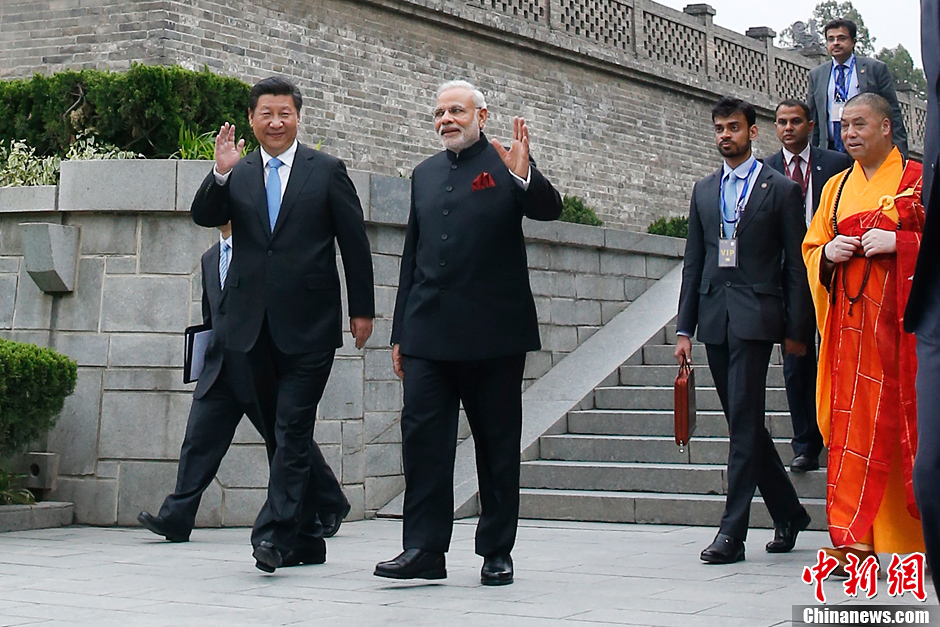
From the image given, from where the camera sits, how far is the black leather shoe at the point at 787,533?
19.6 feet

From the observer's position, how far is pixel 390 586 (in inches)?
199

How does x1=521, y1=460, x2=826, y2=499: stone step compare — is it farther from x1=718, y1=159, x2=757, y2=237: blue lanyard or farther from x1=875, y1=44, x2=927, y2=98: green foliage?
x1=875, y1=44, x2=927, y2=98: green foliage

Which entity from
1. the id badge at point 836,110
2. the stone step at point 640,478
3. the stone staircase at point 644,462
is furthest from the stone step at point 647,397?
the id badge at point 836,110

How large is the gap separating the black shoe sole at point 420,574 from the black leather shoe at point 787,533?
177 centimetres

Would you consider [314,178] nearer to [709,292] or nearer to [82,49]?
[709,292]

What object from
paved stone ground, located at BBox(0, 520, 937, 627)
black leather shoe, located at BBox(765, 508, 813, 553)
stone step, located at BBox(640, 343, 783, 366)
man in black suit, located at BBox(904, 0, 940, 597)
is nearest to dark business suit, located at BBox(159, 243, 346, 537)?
paved stone ground, located at BBox(0, 520, 937, 627)

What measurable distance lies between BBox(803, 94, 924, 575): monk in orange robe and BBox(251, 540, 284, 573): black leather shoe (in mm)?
2236

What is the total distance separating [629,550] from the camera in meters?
6.23

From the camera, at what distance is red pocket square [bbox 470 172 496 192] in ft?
17.4

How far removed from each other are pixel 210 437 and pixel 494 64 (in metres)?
12.4

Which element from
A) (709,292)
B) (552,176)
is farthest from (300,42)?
(709,292)

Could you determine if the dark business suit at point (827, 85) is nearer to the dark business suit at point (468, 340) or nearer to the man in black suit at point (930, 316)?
the dark business suit at point (468, 340)

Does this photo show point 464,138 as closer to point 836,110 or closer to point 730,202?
point 730,202

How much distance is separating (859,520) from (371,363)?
3.86 meters
